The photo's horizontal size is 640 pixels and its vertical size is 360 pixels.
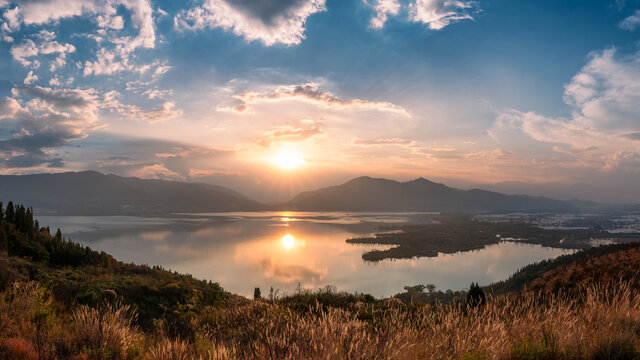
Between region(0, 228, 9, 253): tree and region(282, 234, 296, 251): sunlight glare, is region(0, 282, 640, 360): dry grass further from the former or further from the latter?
region(282, 234, 296, 251): sunlight glare

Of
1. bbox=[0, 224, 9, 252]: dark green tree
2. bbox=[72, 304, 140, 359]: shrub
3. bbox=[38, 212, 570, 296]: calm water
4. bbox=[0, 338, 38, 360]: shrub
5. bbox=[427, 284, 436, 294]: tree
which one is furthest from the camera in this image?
bbox=[38, 212, 570, 296]: calm water

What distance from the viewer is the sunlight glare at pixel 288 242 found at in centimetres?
10450

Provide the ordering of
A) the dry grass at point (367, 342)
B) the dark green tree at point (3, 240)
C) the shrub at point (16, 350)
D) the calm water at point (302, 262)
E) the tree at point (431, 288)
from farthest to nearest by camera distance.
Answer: the calm water at point (302, 262) < the tree at point (431, 288) < the dark green tree at point (3, 240) < the shrub at point (16, 350) < the dry grass at point (367, 342)

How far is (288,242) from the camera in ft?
371

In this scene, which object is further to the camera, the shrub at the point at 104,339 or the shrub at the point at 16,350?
the shrub at the point at 104,339

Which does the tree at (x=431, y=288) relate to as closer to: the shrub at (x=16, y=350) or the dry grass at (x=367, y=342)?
the dry grass at (x=367, y=342)

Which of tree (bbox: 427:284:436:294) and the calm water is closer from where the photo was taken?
tree (bbox: 427:284:436:294)

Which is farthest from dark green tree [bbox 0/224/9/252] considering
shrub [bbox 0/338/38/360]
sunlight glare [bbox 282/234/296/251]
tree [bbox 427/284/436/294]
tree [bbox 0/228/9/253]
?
sunlight glare [bbox 282/234/296/251]

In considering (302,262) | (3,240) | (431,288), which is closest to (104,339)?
(3,240)

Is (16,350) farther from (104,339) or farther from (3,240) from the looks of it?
(3,240)

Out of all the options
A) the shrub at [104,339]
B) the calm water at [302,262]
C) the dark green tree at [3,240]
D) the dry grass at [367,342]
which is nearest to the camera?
the dry grass at [367,342]

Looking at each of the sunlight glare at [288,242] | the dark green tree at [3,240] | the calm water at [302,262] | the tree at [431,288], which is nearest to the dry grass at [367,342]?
the dark green tree at [3,240]

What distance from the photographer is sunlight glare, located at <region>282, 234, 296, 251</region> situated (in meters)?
104

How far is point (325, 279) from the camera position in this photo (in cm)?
6494
